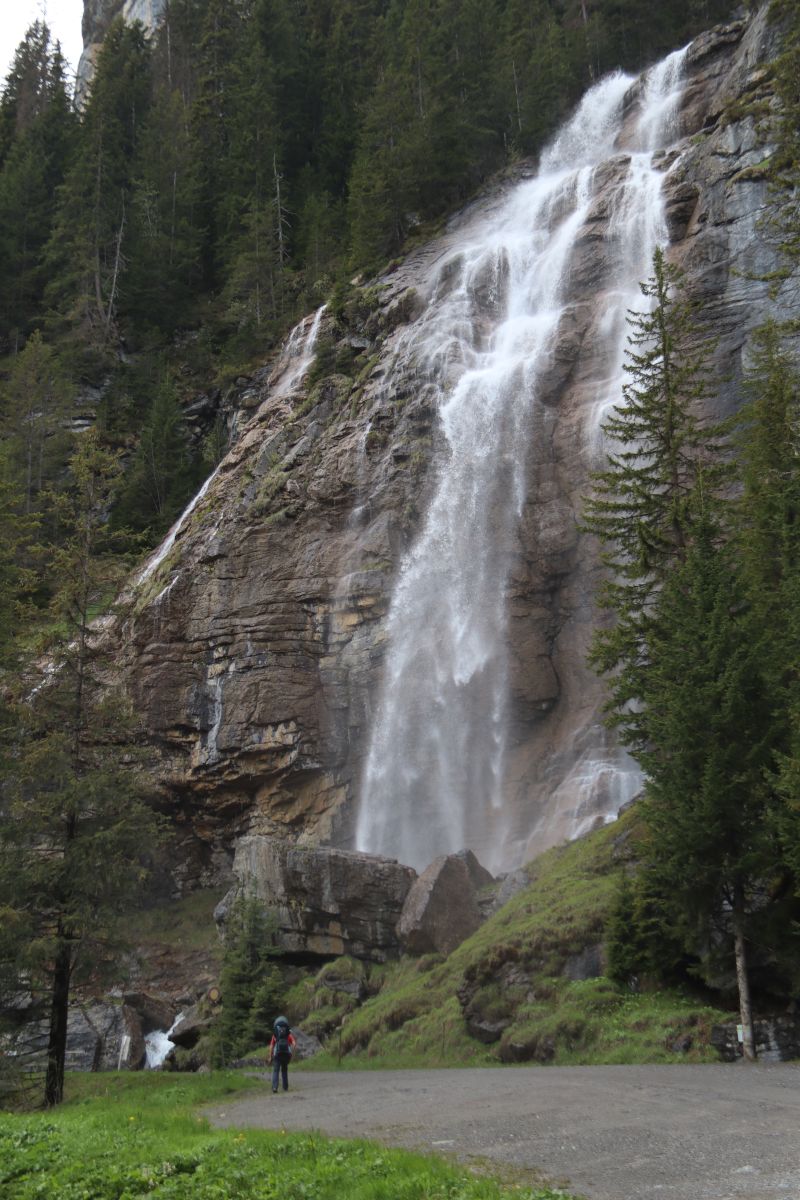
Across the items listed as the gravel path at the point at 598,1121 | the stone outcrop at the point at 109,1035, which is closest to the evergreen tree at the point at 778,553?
the gravel path at the point at 598,1121

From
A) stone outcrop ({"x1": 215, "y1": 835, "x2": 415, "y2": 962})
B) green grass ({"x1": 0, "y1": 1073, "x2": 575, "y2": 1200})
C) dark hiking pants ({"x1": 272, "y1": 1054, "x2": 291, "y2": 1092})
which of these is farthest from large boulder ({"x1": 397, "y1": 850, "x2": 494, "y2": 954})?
green grass ({"x1": 0, "y1": 1073, "x2": 575, "y2": 1200})

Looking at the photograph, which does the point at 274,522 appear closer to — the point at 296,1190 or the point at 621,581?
the point at 621,581

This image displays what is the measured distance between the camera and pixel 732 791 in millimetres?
13234

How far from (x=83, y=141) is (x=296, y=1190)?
67.4 metres

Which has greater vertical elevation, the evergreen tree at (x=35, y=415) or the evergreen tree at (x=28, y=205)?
the evergreen tree at (x=28, y=205)

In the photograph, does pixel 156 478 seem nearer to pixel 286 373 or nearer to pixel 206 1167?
pixel 286 373

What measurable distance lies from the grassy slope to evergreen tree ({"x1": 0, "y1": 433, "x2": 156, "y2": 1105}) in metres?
5.40

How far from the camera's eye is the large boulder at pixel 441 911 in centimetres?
2117

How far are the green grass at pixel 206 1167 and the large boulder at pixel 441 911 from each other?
1136cm

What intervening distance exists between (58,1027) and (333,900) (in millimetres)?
9071

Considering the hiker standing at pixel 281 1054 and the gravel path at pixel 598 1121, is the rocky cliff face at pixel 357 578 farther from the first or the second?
the gravel path at pixel 598 1121

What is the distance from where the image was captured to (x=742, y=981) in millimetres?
12641

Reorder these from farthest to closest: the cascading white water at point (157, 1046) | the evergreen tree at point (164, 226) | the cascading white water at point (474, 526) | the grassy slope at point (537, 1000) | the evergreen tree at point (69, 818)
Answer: the evergreen tree at point (164, 226)
the cascading white water at point (474, 526)
the cascading white water at point (157, 1046)
the evergreen tree at point (69, 818)
the grassy slope at point (537, 1000)

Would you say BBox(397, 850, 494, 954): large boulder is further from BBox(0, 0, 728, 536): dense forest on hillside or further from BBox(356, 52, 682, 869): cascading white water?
BBox(0, 0, 728, 536): dense forest on hillside
